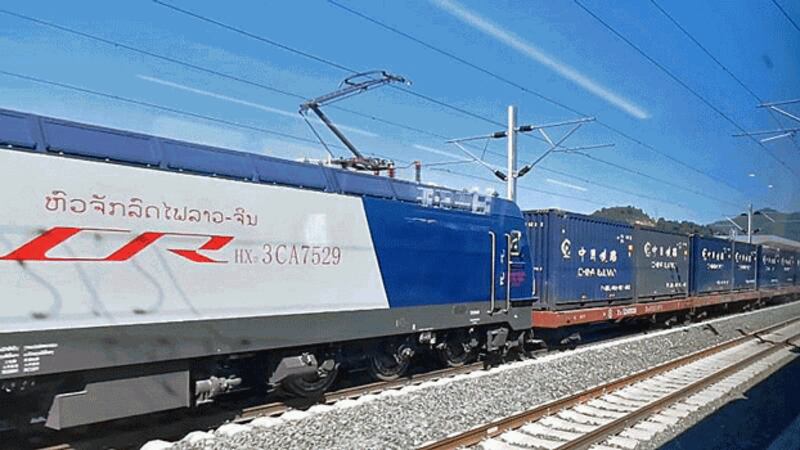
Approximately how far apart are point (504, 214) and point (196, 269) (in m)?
6.64

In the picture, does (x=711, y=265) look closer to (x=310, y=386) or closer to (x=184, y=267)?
(x=310, y=386)

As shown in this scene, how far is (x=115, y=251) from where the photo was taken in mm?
5594

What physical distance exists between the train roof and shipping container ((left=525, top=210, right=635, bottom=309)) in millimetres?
5222

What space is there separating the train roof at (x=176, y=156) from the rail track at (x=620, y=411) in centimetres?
366

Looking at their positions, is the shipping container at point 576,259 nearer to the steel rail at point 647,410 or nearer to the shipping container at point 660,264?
the shipping container at point 660,264

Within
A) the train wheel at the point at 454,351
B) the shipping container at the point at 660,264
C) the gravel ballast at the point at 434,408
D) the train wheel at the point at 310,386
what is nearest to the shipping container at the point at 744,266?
the shipping container at the point at 660,264

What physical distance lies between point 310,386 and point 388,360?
1579 millimetres

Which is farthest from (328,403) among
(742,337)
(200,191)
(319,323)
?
(742,337)

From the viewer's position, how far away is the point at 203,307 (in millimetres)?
6340

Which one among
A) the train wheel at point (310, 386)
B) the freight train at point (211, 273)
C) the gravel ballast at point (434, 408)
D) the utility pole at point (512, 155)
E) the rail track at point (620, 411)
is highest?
the utility pole at point (512, 155)

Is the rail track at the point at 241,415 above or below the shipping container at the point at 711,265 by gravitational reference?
below

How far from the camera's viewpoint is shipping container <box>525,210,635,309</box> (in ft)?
45.2

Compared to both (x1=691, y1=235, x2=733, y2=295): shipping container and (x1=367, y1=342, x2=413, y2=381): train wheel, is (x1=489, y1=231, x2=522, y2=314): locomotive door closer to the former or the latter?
(x1=367, y1=342, x2=413, y2=381): train wheel

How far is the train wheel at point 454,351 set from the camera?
1058 cm
